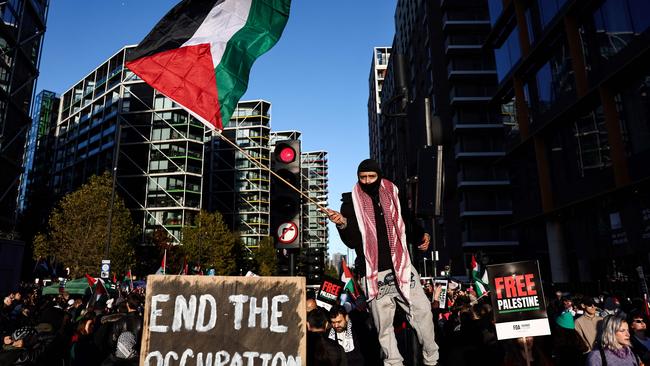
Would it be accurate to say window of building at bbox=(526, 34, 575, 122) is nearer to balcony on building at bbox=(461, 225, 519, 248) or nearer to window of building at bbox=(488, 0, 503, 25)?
window of building at bbox=(488, 0, 503, 25)

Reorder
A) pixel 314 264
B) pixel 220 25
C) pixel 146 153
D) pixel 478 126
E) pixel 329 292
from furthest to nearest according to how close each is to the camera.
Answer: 1. pixel 146 153
2. pixel 478 126
3. pixel 329 292
4. pixel 314 264
5. pixel 220 25

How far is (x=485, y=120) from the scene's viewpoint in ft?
156

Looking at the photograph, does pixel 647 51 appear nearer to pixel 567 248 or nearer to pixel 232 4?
pixel 567 248

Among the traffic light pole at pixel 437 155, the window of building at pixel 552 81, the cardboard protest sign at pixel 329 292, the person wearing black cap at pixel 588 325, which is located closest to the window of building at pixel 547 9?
the window of building at pixel 552 81

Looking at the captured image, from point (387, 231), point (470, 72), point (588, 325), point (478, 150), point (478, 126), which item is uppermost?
point (470, 72)

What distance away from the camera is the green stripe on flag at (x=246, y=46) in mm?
6191

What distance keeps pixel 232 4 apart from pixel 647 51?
1710 centimetres

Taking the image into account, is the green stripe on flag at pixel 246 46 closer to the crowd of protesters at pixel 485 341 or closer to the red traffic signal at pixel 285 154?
the red traffic signal at pixel 285 154

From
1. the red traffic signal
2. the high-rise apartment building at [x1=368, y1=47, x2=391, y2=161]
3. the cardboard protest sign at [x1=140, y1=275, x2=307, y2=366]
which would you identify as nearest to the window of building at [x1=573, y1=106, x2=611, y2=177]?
the red traffic signal

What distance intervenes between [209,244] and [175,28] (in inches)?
2021

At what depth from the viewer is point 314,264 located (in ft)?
32.2

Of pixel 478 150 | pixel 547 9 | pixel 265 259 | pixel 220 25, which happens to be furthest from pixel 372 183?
pixel 265 259

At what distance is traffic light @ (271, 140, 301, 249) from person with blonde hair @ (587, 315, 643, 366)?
380cm

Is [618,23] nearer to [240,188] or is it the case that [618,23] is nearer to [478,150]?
[478,150]
